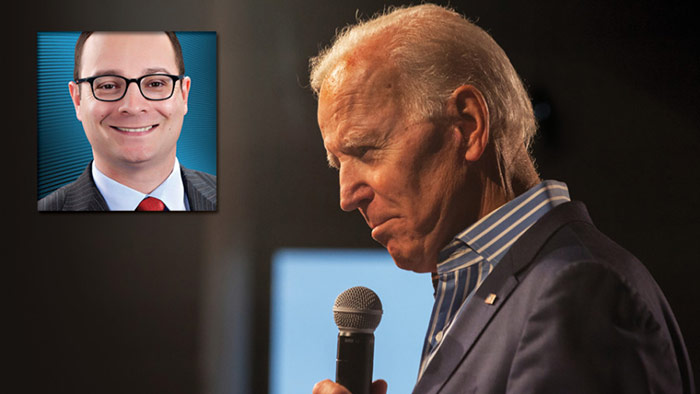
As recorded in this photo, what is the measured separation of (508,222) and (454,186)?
144 millimetres

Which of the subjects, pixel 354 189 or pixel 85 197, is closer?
pixel 354 189

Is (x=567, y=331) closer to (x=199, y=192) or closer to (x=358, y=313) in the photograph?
(x=358, y=313)

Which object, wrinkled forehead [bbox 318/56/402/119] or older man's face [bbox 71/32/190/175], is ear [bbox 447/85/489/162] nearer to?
wrinkled forehead [bbox 318/56/402/119]

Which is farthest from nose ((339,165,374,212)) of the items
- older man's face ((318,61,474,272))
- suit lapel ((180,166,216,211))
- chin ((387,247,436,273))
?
suit lapel ((180,166,216,211))

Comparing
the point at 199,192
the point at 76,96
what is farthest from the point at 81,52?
the point at 199,192

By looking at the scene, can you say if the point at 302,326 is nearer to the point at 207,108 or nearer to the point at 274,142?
the point at 274,142

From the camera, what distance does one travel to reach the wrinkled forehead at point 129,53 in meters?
2.62

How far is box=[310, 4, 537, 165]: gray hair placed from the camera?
1.18 m

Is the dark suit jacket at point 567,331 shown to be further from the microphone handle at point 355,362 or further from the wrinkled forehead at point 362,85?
the wrinkled forehead at point 362,85

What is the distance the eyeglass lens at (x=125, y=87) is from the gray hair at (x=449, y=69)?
1.63 meters

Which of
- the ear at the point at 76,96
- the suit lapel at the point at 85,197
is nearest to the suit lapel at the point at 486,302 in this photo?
the suit lapel at the point at 85,197

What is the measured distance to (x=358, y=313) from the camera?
1.42m

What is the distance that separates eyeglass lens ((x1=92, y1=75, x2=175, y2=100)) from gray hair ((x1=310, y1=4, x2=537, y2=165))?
163cm

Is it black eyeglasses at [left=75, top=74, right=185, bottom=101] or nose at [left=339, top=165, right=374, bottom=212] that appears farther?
black eyeglasses at [left=75, top=74, right=185, bottom=101]
